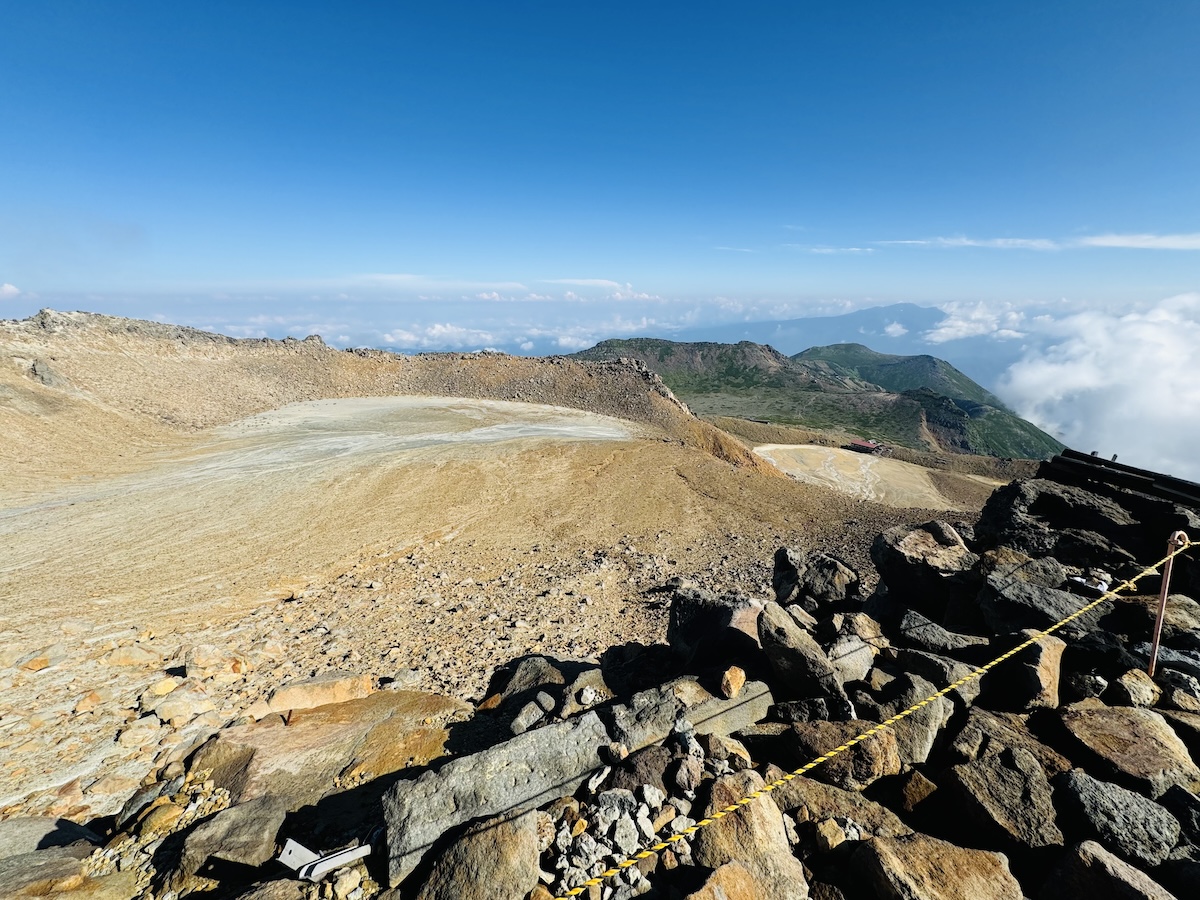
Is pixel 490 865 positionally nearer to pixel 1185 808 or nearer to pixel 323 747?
pixel 323 747

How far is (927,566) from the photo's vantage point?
1096cm

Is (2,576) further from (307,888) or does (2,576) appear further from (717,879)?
(717,879)

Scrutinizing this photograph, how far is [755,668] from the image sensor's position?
8.59 m

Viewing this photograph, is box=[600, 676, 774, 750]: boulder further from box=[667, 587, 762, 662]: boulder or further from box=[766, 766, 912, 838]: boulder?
box=[766, 766, 912, 838]: boulder

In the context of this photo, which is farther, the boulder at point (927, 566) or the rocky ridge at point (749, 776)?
the boulder at point (927, 566)

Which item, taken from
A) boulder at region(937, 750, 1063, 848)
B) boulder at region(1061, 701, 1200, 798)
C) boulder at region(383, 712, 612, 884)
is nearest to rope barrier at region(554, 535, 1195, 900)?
boulder at region(937, 750, 1063, 848)

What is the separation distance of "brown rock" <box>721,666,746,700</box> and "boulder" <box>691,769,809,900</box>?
2221 mm

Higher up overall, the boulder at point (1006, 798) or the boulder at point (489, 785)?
the boulder at point (1006, 798)

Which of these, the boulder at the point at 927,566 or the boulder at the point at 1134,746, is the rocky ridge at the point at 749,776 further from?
the boulder at the point at 927,566

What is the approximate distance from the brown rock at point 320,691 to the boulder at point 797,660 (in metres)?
8.12

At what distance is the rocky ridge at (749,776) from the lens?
5.01 metres

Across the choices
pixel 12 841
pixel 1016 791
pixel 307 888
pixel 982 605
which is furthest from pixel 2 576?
pixel 982 605

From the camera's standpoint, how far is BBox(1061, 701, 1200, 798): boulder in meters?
5.53

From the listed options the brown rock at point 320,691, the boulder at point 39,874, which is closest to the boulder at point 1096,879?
the boulder at point 39,874
